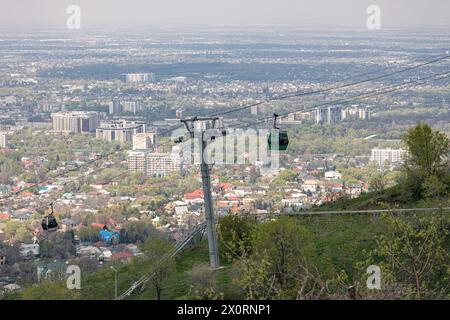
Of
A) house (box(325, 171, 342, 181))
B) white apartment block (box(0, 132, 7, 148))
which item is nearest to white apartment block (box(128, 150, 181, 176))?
house (box(325, 171, 342, 181))

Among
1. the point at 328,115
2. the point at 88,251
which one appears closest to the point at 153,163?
the point at 88,251

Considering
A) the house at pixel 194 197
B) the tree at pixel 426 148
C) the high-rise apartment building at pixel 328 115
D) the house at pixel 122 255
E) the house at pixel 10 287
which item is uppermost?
the tree at pixel 426 148

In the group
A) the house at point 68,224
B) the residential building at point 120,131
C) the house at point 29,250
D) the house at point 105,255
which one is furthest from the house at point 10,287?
the residential building at point 120,131

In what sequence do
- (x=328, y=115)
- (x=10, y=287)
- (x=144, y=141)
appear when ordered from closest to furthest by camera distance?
(x=10, y=287), (x=144, y=141), (x=328, y=115)

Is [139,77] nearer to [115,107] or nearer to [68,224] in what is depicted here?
[115,107]

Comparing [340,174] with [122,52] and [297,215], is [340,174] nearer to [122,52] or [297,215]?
[297,215]

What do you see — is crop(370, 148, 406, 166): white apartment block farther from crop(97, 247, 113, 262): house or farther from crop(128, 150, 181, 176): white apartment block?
crop(97, 247, 113, 262): house

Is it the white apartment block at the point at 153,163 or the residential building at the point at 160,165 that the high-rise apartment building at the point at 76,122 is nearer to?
the white apartment block at the point at 153,163

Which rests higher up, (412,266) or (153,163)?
(412,266)

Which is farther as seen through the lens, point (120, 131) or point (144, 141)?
point (120, 131)

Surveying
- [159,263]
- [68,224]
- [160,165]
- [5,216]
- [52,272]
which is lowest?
[5,216]
